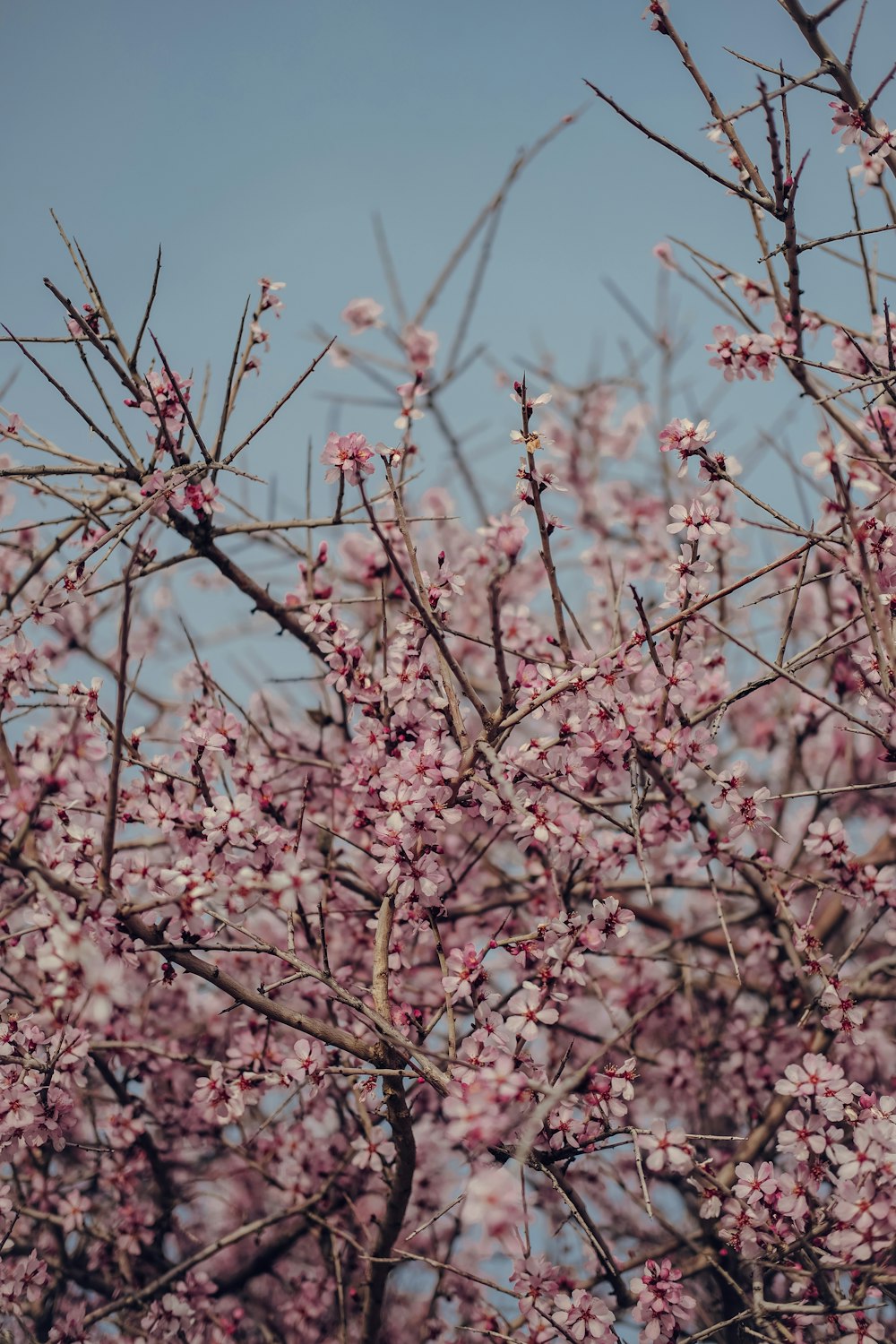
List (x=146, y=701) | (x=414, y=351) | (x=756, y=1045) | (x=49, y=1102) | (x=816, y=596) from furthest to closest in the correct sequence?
(x=816, y=596), (x=414, y=351), (x=146, y=701), (x=756, y=1045), (x=49, y=1102)

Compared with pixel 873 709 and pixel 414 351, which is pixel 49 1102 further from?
pixel 414 351

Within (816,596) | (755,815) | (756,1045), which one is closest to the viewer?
(755,815)

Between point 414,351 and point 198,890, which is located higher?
point 414,351

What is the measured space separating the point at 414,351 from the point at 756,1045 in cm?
488

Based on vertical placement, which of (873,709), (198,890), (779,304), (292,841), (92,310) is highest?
(779,304)

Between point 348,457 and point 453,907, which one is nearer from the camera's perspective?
point 348,457

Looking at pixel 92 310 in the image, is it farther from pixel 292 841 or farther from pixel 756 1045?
pixel 756 1045

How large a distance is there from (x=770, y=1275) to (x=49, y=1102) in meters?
3.49

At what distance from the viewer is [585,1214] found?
2990 millimetres

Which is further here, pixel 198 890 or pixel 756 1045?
pixel 756 1045

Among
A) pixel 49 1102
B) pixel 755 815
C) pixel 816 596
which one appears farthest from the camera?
pixel 816 596

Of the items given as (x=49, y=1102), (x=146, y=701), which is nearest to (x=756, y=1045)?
(x=49, y=1102)

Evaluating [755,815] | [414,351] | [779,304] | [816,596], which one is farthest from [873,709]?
[816,596]

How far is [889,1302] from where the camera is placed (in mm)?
2887
